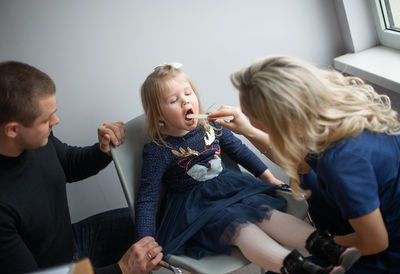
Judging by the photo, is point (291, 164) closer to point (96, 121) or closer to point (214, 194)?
point (214, 194)

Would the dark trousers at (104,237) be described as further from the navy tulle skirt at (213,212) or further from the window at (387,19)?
the window at (387,19)

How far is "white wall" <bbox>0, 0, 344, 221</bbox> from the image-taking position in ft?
6.33

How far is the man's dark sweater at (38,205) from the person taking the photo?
140cm

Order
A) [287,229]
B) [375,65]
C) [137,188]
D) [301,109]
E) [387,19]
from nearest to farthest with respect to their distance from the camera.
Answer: [301,109] < [287,229] < [137,188] < [375,65] < [387,19]

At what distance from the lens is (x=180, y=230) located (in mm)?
1663

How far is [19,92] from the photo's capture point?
139 centimetres

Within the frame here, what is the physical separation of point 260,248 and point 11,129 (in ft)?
2.95

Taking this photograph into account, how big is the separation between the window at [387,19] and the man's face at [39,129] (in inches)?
61.7

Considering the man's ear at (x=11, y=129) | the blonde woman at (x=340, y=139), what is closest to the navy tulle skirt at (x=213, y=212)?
the blonde woman at (x=340, y=139)

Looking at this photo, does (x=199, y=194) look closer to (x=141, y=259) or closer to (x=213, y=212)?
(x=213, y=212)

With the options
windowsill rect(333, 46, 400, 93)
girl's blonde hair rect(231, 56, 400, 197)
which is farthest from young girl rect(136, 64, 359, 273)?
windowsill rect(333, 46, 400, 93)

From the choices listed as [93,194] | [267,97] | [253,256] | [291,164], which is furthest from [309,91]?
[93,194]

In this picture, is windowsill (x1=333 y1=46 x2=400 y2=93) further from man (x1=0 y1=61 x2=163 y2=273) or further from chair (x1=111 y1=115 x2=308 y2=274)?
man (x1=0 y1=61 x2=163 y2=273)

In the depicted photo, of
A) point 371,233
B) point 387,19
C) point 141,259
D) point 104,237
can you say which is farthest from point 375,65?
point 104,237
